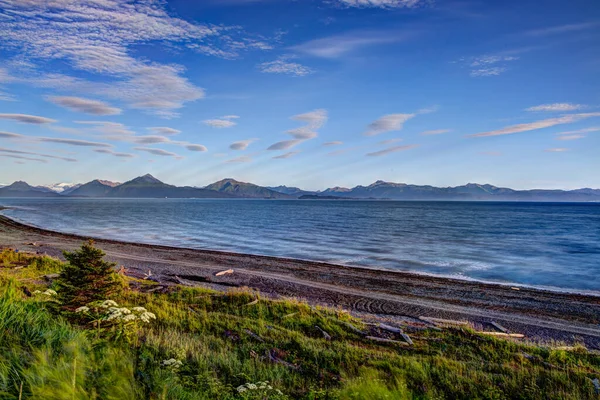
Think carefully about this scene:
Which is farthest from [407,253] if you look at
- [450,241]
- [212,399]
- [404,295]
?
[212,399]

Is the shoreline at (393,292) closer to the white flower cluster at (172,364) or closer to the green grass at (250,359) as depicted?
the green grass at (250,359)

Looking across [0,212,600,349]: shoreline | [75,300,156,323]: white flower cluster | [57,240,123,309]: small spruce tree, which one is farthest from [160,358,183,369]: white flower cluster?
[0,212,600,349]: shoreline

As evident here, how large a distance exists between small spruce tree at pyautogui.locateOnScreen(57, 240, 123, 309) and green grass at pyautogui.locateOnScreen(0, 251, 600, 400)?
50 centimetres

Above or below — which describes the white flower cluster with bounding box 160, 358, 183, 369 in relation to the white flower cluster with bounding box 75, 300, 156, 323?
below

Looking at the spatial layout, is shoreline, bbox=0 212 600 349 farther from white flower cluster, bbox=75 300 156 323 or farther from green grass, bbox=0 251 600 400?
white flower cluster, bbox=75 300 156 323

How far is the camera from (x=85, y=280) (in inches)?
355

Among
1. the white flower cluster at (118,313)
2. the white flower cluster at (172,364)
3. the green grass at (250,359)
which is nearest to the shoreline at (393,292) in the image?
the green grass at (250,359)

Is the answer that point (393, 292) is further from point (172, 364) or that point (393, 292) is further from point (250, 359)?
point (172, 364)

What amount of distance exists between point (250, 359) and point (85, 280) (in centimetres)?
458

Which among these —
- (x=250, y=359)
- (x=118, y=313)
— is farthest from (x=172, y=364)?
(x=250, y=359)

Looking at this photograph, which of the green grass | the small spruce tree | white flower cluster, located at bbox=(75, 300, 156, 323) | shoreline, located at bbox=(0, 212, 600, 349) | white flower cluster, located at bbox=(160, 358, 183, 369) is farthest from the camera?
shoreline, located at bbox=(0, 212, 600, 349)

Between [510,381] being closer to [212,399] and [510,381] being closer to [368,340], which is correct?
[368,340]

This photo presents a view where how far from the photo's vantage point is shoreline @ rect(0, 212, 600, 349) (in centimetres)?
1666

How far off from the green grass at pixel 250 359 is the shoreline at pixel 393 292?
4196 mm
